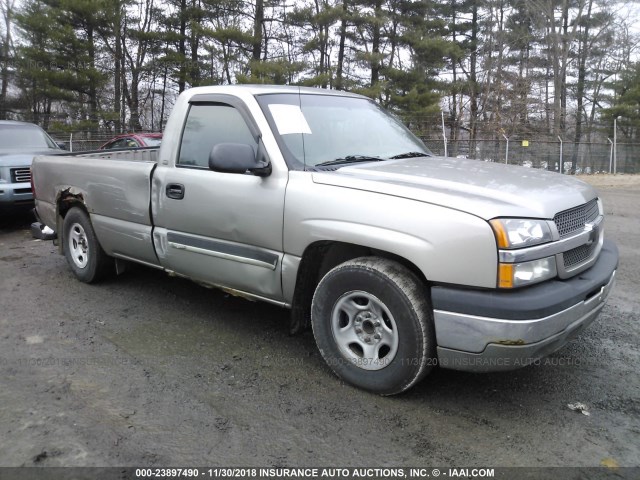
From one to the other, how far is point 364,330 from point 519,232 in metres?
1.09

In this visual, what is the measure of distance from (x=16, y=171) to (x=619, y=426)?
9.14 m

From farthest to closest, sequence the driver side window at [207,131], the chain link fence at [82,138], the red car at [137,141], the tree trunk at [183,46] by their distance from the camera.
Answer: the tree trunk at [183,46], the chain link fence at [82,138], the red car at [137,141], the driver side window at [207,131]

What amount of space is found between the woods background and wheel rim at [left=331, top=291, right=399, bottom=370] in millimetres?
19212

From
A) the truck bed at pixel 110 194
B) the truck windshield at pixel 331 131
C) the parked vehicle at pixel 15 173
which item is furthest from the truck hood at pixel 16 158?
the truck windshield at pixel 331 131

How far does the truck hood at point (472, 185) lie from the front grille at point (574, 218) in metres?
0.04

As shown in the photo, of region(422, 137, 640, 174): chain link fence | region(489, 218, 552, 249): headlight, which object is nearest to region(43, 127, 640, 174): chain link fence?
region(422, 137, 640, 174): chain link fence

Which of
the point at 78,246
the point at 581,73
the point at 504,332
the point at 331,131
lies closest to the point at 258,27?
the point at 581,73

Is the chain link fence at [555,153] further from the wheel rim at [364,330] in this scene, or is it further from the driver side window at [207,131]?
the wheel rim at [364,330]

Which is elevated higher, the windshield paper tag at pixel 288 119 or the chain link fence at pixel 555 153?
the chain link fence at pixel 555 153

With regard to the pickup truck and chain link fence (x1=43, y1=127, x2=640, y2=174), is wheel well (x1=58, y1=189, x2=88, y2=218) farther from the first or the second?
chain link fence (x1=43, y1=127, x2=640, y2=174)

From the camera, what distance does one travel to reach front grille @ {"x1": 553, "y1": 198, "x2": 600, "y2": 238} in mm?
2936

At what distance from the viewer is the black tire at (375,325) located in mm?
2902

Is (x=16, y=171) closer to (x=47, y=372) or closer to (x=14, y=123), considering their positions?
(x=14, y=123)

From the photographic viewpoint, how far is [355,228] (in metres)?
3.06
